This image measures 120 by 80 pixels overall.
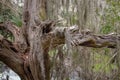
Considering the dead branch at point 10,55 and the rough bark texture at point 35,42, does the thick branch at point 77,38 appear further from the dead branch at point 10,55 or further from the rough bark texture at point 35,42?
the dead branch at point 10,55

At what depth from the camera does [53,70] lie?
10.1 ft

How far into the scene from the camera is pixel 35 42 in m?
2.50

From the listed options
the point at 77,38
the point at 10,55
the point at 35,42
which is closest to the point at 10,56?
the point at 10,55

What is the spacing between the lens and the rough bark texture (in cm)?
249

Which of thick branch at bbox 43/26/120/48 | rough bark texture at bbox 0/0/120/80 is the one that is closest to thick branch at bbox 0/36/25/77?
rough bark texture at bbox 0/0/120/80

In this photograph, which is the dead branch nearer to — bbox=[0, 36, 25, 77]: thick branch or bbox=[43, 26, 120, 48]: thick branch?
bbox=[0, 36, 25, 77]: thick branch

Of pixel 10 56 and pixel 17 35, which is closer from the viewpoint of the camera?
pixel 10 56

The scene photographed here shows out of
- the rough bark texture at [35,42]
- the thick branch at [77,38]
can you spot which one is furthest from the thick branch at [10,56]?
the thick branch at [77,38]

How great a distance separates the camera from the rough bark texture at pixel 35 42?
8.18 feet

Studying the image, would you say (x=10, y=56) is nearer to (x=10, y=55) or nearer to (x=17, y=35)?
(x=10, y=55)

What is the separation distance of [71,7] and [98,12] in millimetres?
506

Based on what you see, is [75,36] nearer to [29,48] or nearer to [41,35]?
[41,35]

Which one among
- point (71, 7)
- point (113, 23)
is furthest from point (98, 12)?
point (71, 7)

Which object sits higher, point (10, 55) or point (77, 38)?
point (77, 38)
